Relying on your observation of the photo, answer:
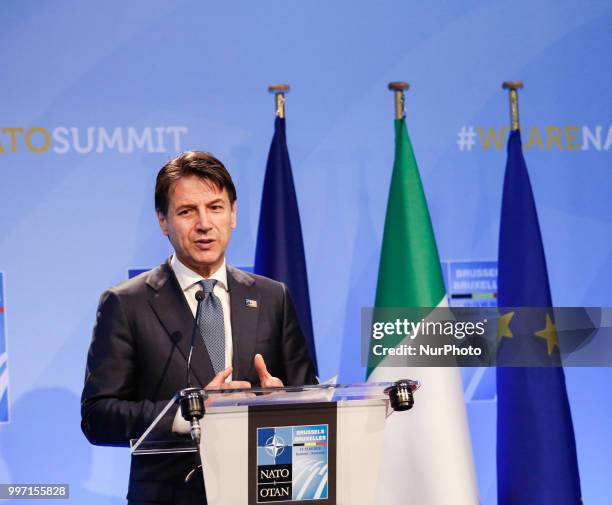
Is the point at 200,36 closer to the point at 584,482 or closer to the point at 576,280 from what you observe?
the point at 576,280

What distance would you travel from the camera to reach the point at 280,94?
176 inches

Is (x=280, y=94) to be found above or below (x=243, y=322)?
above

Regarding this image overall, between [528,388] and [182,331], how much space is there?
211 cm

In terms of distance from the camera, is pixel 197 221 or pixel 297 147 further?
pixel 297 147

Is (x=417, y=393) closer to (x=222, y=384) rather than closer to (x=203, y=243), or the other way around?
(x=203, y=243)

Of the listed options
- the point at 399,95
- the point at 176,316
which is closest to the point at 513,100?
the point at 399,95

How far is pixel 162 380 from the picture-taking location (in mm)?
2699

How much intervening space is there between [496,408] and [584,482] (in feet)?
2.13

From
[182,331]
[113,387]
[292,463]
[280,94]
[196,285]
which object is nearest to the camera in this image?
[292,463]

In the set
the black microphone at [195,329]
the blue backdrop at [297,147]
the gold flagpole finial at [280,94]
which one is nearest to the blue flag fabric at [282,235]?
the gold flagpole finial at [280,94]

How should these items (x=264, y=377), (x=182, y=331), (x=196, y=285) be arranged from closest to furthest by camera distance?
(x=264, y=377) → (x=182, y=331) → (x=196, y=285)

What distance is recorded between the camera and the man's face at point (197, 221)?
2.84 meters

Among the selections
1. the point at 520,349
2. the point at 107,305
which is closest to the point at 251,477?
the point at 107,305

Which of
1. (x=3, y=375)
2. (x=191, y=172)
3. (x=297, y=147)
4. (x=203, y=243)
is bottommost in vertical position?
(x=3, y=375)
